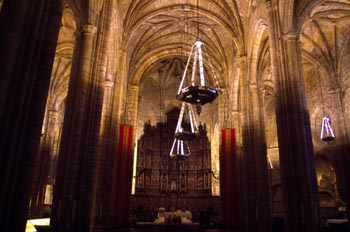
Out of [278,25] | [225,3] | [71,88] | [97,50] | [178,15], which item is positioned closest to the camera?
[71,88]

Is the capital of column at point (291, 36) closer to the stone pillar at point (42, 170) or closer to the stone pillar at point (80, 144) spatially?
the stone pillar at point (80, 144)

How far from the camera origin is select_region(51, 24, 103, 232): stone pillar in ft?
30.6

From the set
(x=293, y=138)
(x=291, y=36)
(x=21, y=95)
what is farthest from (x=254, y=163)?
(x=21, y=95)

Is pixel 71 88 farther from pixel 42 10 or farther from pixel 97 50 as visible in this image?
pixel 42 10

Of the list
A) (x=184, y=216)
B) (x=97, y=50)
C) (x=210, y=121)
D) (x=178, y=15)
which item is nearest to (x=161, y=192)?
(x=184, y=216)

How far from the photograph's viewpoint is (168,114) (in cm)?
3036

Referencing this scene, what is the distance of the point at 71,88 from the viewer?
10.5m

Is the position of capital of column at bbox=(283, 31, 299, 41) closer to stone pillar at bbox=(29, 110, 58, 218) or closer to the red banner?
the red banner

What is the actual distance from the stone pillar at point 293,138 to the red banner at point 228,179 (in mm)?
10345

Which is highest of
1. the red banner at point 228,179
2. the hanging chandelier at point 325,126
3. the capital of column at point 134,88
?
the capital of column at point 134,88

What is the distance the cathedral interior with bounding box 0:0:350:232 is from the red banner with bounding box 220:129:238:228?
0.10 m

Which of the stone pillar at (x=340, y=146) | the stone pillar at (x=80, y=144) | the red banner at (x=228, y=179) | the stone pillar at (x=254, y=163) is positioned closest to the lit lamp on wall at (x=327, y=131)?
the stone pillar at (x=340, y=146)

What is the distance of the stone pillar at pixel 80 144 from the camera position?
934 centimetres

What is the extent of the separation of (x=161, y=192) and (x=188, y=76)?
1248 centimetres
